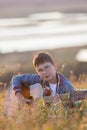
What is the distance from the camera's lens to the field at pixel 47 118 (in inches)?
241

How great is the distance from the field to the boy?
0.37 m

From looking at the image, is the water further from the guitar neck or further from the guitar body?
the guitar neck

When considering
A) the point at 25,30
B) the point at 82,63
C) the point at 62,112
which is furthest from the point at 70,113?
the point at 25,30

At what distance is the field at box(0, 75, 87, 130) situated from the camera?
6122mm

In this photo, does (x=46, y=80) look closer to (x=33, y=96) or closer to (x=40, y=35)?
(x=33, y=96)

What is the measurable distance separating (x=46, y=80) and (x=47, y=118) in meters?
1.01

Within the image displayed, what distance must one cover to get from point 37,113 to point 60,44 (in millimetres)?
18687

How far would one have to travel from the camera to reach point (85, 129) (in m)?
6.11

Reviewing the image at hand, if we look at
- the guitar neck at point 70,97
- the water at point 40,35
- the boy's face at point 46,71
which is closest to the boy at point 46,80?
the boy's face at point 46,71

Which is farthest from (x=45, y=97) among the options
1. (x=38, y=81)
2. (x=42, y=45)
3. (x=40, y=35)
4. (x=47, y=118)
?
(x=40, y=35)

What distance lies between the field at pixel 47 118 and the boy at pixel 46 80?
37 centimetres

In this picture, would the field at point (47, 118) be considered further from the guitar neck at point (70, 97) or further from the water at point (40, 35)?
the water at point (40, 35)

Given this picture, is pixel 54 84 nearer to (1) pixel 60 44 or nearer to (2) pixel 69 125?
(2) pixel 69 125

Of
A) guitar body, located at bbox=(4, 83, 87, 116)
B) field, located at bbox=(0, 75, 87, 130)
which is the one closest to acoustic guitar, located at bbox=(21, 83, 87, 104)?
guitar body, located at bbox=(4, 83, 87, 116)
